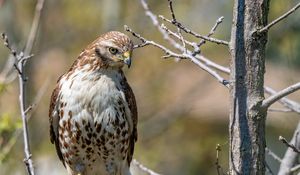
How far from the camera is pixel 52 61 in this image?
58.1 feet

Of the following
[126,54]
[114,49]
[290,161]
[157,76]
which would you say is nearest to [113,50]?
[114,49]

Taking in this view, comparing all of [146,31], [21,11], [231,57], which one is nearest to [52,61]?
[21,11]

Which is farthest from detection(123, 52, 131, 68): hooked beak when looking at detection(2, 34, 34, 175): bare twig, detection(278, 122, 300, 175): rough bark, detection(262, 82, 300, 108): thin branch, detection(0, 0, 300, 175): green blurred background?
detection(0, 0, 300, 175): green blurred background

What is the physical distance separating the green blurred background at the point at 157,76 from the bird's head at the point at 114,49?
153 inches

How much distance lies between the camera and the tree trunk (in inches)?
152

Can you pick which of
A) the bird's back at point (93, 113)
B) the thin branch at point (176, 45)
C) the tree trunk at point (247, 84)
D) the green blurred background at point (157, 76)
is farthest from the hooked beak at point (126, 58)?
the green blurred background at point (157, 76)

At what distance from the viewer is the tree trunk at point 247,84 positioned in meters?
3.85

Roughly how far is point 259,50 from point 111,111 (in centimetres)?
227

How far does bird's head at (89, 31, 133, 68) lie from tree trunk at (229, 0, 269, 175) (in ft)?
6.27

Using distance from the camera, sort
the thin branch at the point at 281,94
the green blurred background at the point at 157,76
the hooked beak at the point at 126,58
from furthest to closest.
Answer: the green blurred background at the point at 157,76 < the hooked beak at the point at 126,58 < the thin branch at the point at 281,94

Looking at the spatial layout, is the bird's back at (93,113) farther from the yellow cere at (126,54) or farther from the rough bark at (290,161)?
the rough bark at (290,161)

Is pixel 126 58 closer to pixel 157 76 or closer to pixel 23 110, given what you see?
pixel 23 110

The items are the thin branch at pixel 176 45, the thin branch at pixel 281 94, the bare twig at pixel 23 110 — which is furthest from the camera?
the thin branch at pixel 176 45

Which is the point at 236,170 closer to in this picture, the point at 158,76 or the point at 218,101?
the point at 158,76
